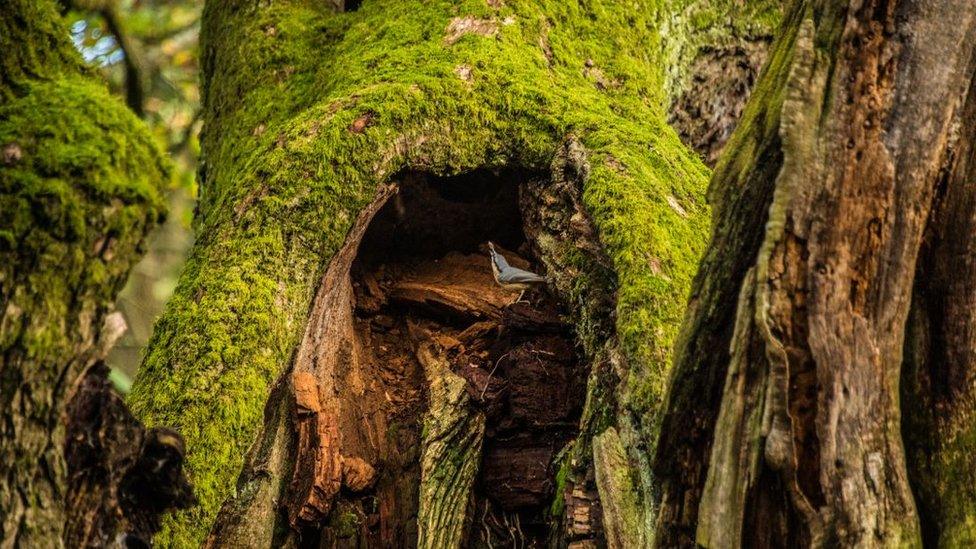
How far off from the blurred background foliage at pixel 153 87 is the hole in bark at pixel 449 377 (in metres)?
1.84

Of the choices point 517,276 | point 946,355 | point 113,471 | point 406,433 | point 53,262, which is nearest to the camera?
point 53,262

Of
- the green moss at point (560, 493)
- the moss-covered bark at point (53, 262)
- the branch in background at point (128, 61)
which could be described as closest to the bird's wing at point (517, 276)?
the green moss at point (560, 493)

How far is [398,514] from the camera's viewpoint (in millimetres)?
3268

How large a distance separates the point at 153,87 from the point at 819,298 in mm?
7955

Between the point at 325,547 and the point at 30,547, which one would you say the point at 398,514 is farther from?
the point at 30,547

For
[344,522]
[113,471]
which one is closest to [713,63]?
[344,522]

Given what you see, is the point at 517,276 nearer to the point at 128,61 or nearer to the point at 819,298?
the point at 819,298

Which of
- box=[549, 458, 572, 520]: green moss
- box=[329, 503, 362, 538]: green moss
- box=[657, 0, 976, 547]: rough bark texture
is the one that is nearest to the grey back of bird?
box=[549, 458, 572, 520]: green moss

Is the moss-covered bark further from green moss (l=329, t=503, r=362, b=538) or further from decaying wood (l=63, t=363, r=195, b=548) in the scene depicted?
green moss (l=329, t=503, r=362, b=538)

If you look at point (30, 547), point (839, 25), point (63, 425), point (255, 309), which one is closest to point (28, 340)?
point (63, 425)

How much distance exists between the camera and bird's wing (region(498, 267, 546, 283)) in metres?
3.51

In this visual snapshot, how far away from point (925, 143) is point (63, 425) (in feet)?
6.36

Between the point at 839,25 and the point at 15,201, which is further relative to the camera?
the point at 839,25

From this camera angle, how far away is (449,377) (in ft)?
11.5
